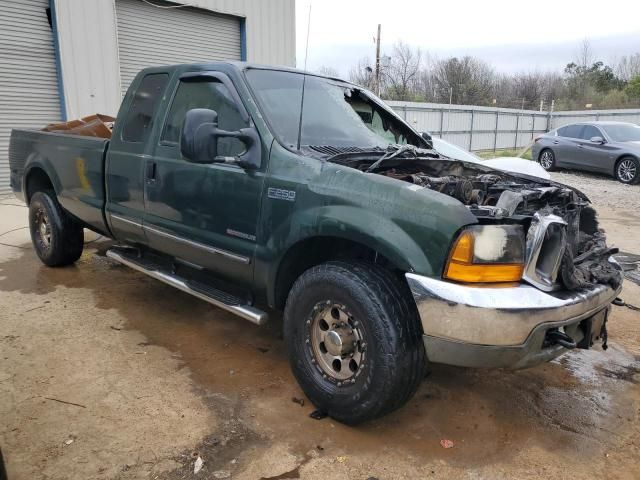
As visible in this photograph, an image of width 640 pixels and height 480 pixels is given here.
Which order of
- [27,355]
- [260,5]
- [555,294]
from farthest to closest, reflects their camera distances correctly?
1. [260,5]
2. [27,355]
3. [555,294]

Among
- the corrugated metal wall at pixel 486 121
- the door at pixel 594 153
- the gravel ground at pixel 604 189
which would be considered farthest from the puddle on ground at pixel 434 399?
the corrugated metal wall at pixel 486 121

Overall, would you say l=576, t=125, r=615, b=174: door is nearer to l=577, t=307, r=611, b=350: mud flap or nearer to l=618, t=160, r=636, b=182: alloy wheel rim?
l=618, t=160, r=636, b=182: alloy wheel rim

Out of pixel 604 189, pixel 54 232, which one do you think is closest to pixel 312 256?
pixel 54 232

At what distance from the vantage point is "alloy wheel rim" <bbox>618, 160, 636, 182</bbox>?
13.2 m

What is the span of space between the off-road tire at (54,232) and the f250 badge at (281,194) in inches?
119

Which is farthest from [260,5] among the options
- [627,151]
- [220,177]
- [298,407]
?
[298,407]

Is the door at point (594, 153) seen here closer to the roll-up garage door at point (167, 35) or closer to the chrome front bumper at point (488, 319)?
the roll-up garage door at point (167, 35)

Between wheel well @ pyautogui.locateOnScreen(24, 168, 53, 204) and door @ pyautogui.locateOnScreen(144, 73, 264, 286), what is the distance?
2125mm

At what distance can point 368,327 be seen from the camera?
2.63m

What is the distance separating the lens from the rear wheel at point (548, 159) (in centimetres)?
1518

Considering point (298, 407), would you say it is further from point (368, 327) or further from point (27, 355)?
point (27, 355)

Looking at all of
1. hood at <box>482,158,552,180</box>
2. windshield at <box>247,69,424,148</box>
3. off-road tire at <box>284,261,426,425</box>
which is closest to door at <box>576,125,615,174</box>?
hood at <box>482,158,552,180</box>

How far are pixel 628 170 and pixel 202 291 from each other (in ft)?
42.9

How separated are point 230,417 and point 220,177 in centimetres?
146
